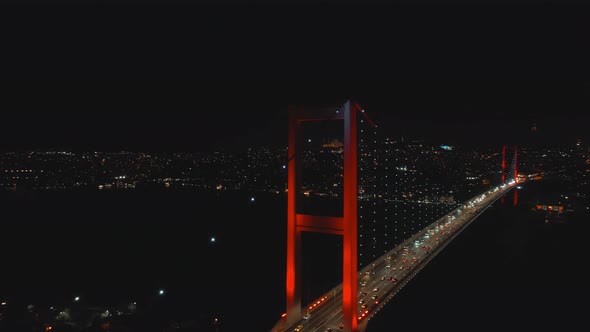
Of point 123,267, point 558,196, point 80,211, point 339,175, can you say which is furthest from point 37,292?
point 558,196

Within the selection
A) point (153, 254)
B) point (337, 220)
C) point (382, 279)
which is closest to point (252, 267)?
point (153, 254)

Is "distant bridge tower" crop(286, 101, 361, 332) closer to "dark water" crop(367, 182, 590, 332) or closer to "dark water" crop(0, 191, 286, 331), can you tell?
"dark water" crop(367, 182, 590, 332)

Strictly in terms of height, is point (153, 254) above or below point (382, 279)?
below

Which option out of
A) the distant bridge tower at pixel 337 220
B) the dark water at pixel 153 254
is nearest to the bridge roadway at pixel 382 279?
the distant bridge tower at pixel 337 220

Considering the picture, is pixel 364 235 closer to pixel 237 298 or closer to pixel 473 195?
pixel 237 298

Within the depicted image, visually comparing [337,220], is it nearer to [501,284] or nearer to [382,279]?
[382,279]

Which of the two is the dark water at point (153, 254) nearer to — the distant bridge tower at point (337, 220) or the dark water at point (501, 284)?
the dark water at point (501, 284)

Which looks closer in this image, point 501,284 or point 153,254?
point 501,284
